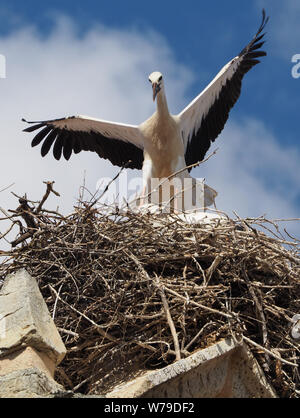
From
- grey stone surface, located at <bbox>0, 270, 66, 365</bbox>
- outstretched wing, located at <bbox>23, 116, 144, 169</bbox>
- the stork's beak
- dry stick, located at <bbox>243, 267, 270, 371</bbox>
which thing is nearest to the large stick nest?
dry stick, located at <bbox>243, 267, 270, 371</bbox>

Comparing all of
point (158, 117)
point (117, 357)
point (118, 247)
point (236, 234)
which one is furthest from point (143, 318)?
point (158, 117)

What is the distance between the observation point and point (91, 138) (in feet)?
33.2

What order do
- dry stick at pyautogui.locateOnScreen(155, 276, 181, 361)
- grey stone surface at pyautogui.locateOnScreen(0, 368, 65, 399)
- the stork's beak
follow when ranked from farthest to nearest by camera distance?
the stork's beak
dry stick at pyautogui.locateOnScreen(155, 276, 181, 361)
grey stone surface at pyautogui.locateOnScreen(0, 368, 65, 399)

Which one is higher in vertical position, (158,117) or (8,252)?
(158,117)

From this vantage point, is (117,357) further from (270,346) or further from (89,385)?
(270,346)

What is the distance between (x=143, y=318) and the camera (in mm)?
5383

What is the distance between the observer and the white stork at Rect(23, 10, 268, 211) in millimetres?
9570

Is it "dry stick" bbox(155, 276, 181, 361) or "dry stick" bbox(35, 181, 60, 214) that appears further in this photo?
"dry stick" bbox(35, 181, 60, 214)

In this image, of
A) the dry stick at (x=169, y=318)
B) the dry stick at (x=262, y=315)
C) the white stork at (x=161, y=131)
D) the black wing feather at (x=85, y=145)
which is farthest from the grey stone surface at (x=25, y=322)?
the black wing feather at (x=85, y=145)

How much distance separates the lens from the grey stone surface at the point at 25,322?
4.34 meters

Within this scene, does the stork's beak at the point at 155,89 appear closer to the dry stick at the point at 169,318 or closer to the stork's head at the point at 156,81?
the stork's head at the point at 156,81

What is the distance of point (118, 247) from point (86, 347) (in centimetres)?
76

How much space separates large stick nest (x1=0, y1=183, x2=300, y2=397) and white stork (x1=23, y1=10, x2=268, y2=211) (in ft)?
11.5

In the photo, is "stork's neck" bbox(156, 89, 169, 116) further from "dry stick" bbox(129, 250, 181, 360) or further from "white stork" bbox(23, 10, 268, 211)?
"dry stick" bbox(129, 250, 181, 360)
